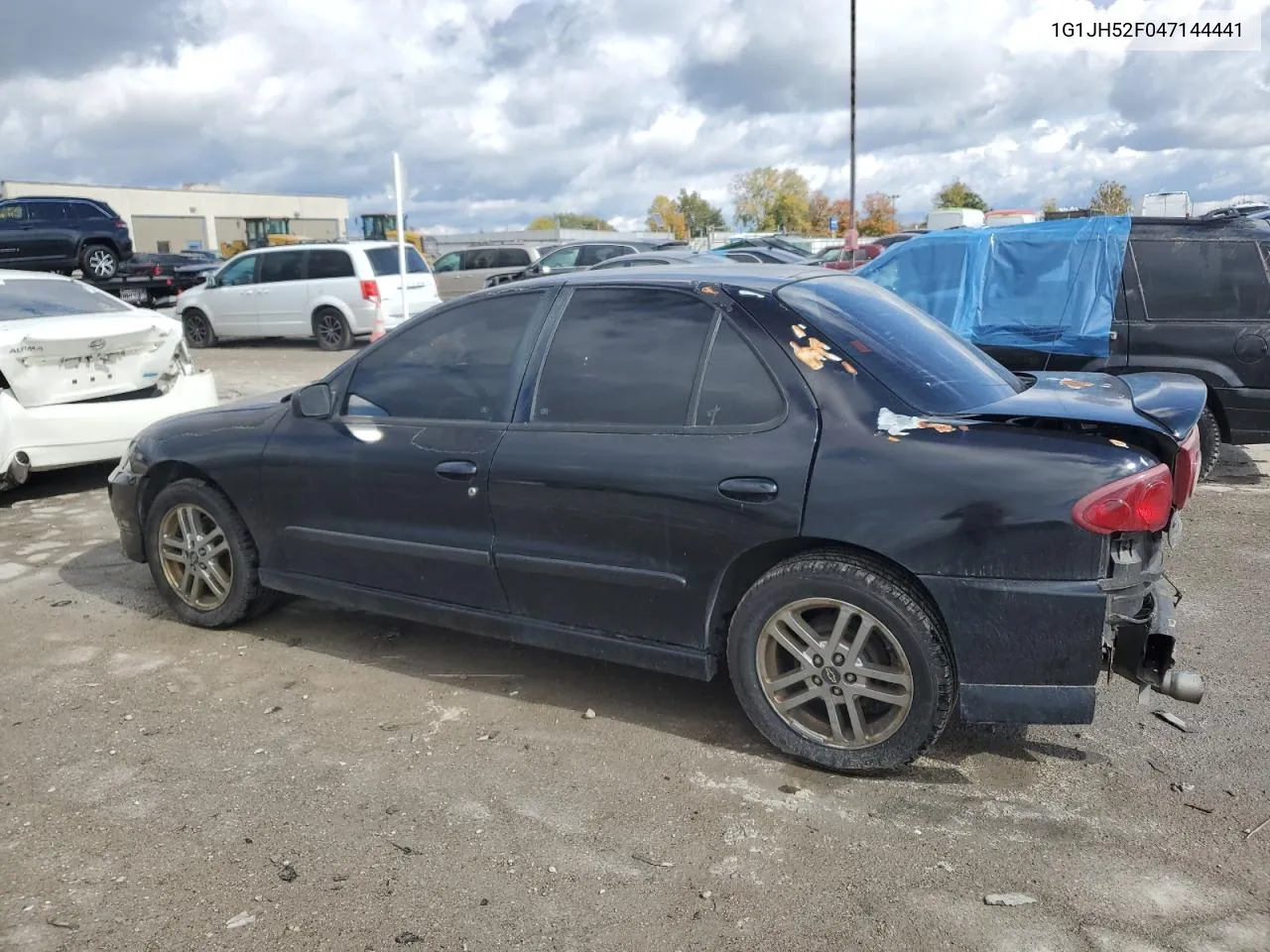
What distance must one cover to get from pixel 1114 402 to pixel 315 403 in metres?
3.12

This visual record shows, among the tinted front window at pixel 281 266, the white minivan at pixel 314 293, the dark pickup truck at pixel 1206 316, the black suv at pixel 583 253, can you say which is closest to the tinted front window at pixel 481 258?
the black suv at pixel 583 253

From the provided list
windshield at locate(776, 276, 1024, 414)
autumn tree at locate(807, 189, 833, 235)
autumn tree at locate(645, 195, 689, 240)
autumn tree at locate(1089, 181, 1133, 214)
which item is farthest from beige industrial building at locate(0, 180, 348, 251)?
windshield at locate(776, 276, 1024, 414)

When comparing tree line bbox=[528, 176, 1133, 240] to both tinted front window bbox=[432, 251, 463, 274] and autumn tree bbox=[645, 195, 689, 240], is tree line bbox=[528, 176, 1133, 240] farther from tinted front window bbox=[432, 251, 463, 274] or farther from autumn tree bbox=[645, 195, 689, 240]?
tinted front window bbox=[432, 251, 463, 274]

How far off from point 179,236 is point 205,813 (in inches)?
3480

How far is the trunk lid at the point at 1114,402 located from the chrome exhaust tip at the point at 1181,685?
73 centimetres

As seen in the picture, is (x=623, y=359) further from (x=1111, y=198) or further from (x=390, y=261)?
(x=1111, y=198)

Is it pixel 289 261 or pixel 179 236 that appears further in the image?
pixel 179 236

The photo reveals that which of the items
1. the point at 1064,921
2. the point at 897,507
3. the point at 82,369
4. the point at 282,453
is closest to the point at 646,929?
the point at 1064,921

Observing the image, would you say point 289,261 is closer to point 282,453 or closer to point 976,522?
point 282,453

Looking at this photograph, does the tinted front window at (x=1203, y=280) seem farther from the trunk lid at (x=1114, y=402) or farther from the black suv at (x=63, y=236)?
the black suv at (x=63, y=236)

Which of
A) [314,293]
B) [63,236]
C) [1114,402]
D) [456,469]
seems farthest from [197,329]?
[1114,402]

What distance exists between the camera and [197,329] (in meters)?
17.8

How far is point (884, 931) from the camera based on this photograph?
2.67 m

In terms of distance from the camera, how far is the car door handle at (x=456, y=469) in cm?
397
